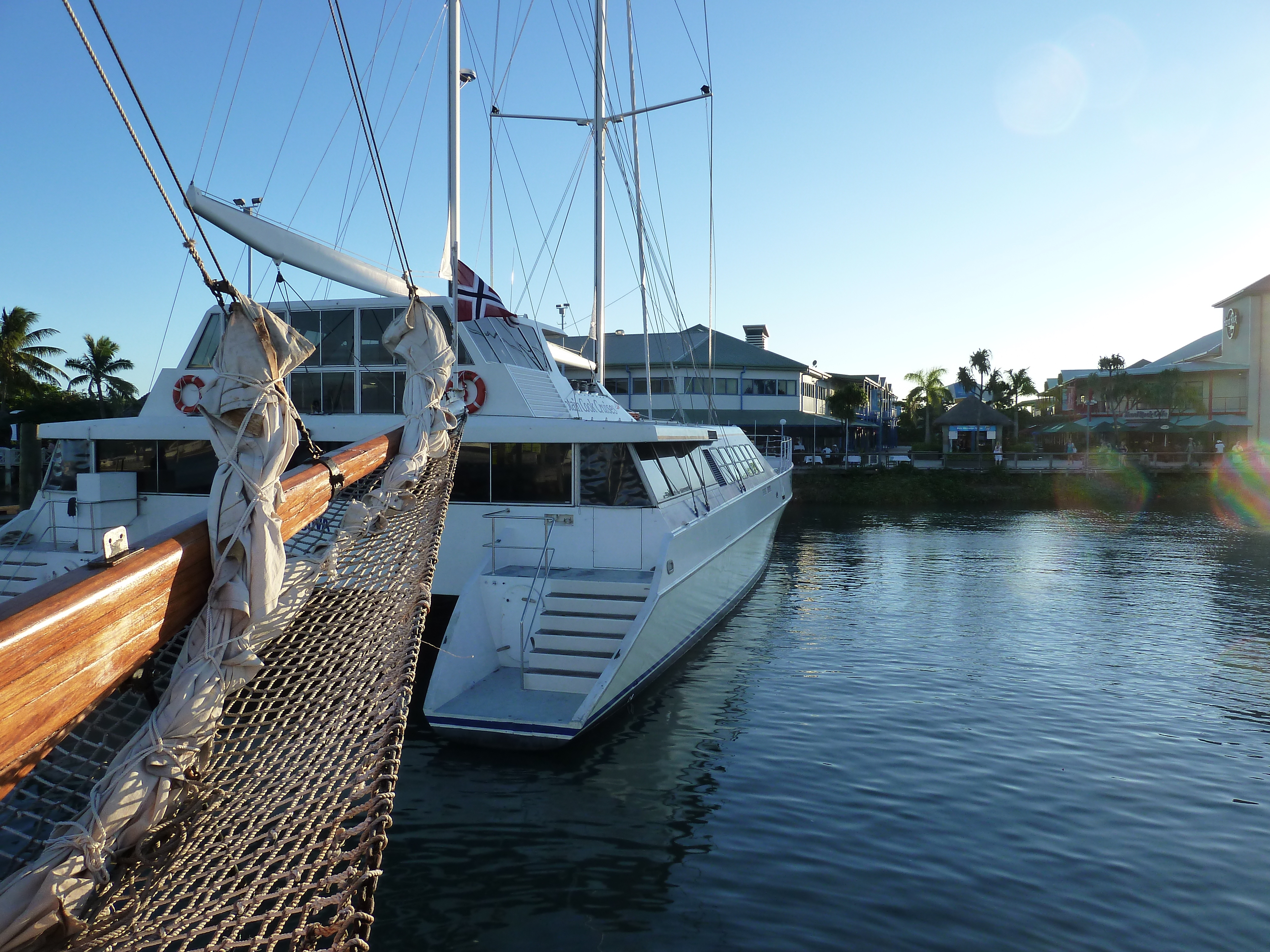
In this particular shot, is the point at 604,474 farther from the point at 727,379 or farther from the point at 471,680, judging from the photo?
the point at 727,379

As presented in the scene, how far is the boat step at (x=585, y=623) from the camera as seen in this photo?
28.7ft

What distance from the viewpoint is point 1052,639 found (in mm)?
13125

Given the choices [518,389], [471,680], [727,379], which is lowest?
[471,680]

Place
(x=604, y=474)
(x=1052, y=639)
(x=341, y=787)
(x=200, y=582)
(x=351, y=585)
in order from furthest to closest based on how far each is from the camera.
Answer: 1. (x=1052, y=639)
2. (x=604, y=474)
3. (x=351, y=585)
4. (x=341, y=787)
5. (x=200, y=582)

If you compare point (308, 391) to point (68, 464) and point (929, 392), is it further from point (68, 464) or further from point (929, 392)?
point (929, 392)

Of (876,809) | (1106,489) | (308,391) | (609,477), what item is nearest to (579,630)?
(609,477)

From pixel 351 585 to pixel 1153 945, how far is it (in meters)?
5.37

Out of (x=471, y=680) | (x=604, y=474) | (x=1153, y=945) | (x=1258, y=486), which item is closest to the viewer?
(x=1153, y=945)

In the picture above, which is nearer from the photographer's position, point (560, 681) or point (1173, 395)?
point (560, 681)

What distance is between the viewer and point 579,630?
8758 mm

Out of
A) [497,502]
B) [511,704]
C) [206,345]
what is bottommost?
[511,704]

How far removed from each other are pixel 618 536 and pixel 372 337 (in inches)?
198

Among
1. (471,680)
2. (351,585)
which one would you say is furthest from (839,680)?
(351,585)

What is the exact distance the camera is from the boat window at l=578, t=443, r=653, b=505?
392 inches
